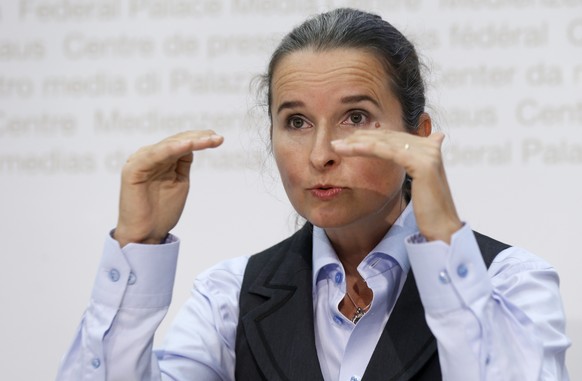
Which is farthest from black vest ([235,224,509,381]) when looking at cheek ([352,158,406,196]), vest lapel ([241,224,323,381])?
cheek ([352,158,406,196])

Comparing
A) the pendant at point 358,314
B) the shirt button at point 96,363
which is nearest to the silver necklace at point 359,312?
the pendant at point 358,314

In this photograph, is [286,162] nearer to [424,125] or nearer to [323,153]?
[323,153]

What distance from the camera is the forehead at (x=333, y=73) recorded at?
180cm

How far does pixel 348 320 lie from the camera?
1830mm

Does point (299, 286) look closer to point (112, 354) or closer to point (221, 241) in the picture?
point (112, 354)

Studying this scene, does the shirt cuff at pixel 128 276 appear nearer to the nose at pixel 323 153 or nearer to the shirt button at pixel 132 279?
the shirt button at pixel 132 279

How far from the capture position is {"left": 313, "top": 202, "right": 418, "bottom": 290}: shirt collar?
1857 mm

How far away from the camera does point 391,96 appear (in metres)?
1.88

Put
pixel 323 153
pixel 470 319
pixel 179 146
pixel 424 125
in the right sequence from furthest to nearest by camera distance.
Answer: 1. pixel 424 125
2. pixel 323 153
3. pixel 179 146
4. pixel 470 319

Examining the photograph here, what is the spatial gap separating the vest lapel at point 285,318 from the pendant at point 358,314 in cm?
8

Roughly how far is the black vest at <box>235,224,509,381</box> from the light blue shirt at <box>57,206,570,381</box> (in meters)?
0.03

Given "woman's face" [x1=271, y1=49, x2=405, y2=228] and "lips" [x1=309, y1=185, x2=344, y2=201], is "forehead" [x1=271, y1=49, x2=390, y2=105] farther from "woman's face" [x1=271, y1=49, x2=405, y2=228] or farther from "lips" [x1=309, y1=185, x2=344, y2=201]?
"lips" [x1=309, y1=185, x2=344, y2=201]

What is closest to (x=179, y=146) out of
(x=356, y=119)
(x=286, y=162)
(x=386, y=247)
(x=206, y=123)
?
(x=286, y=162)

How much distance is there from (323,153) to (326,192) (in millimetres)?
70
